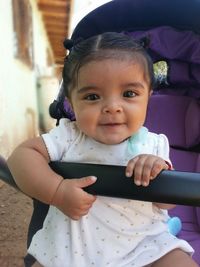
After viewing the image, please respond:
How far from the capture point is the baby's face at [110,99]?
38.3 inches

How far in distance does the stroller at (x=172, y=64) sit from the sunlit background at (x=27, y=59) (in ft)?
2.89

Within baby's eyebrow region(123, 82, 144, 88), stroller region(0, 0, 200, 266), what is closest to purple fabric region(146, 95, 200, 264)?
stroller region(0, 0, 200, 266)

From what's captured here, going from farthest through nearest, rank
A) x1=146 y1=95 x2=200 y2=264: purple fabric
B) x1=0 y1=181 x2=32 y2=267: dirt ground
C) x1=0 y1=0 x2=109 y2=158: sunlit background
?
x1=0 y1=0 x2=109 y2=158: sunlit background → x1=0 y1=181 x2=32 y2=267: dirt ground → x1=146 y1=95 x2=200 y2=264: purple fabric

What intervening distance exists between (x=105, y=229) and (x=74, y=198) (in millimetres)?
150

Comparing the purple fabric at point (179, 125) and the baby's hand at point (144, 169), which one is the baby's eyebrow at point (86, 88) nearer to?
the baby's hand at point (144, 169)

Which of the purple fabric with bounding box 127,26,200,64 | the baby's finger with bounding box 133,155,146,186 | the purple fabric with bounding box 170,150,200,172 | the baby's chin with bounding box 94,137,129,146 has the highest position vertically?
the purple fabric with bounding box 127,26,200,64

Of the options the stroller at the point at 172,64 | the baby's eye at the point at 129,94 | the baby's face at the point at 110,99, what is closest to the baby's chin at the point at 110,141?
the baby's face at the point at 110,99

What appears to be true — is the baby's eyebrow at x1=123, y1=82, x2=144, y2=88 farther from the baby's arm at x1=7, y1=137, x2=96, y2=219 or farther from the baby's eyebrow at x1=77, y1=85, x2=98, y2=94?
the baby's arm at x1=7, y1=137, x2=96, y2=219

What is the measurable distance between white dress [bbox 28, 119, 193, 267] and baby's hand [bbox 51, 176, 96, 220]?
84 millimetres

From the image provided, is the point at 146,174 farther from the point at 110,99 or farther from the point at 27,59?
the point at 27,59

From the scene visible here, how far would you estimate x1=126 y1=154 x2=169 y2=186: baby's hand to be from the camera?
0.85 metres

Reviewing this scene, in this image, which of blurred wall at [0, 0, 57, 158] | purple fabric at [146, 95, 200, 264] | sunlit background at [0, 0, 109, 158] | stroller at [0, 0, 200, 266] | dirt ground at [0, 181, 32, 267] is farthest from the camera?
sunlit background at [0, 0, 109, 158]

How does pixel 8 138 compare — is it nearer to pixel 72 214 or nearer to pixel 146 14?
pixel 146 14

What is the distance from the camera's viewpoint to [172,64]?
1.58 m
